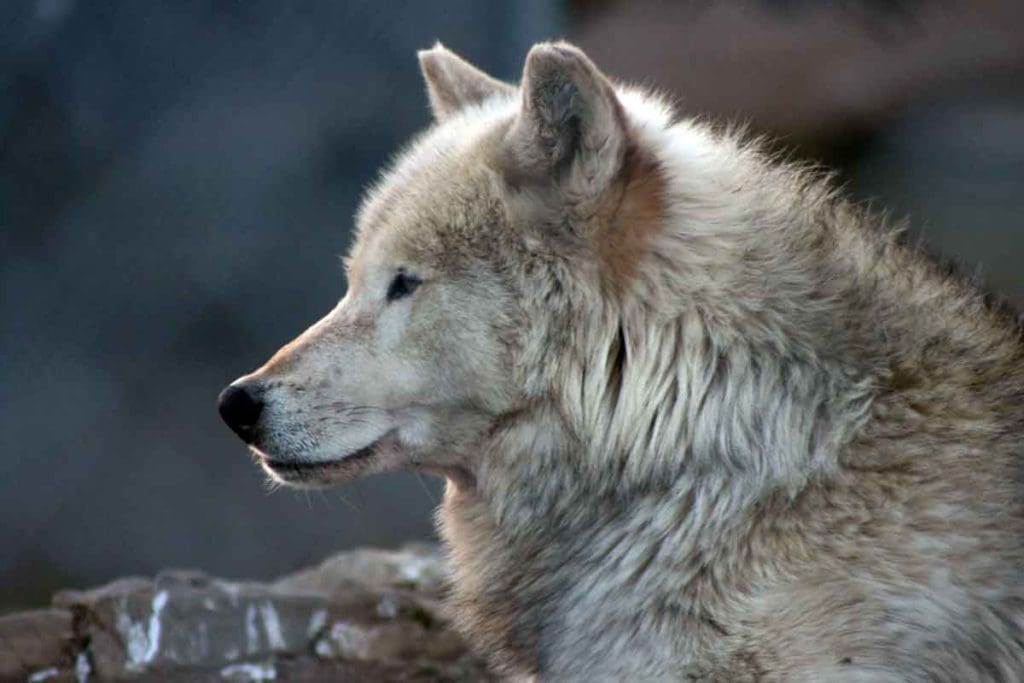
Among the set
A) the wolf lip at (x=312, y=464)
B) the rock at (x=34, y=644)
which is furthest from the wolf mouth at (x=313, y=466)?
the rock at (x=34, y=644)

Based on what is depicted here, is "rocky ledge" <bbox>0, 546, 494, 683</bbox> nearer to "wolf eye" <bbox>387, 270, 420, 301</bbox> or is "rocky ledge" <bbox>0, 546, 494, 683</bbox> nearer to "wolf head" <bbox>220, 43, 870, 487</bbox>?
"wolf head" <bbox>220, 43, 870, 487</bbox>

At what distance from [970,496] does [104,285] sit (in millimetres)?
4699

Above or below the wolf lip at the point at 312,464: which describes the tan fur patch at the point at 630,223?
above

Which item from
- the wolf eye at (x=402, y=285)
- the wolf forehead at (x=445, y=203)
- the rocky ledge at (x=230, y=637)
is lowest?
the rocky ledge at (x=230, y=637)

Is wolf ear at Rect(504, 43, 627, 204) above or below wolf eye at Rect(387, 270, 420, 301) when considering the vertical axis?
above

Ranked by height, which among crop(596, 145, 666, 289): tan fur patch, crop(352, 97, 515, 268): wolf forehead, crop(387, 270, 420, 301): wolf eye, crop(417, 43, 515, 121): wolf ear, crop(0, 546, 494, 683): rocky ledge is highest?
crop(417, 43, 515, 121): wolf ear

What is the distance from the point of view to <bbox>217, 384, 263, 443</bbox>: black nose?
12.3 feet

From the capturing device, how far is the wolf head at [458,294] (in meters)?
3.57

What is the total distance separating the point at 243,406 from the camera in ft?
12.3

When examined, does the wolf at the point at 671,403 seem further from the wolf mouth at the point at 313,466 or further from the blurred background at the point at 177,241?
the blurred background at the point at 177,241

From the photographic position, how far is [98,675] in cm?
521

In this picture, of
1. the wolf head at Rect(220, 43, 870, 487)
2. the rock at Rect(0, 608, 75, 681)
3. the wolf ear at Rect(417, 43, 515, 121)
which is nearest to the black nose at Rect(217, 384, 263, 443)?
the wolf head at Rect(220, 43, 870, 487)

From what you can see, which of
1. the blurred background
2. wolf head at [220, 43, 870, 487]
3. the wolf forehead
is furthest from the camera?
the blurred background

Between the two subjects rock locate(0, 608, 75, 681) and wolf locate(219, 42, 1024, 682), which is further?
rock locate(0, 608, 75, 681)
